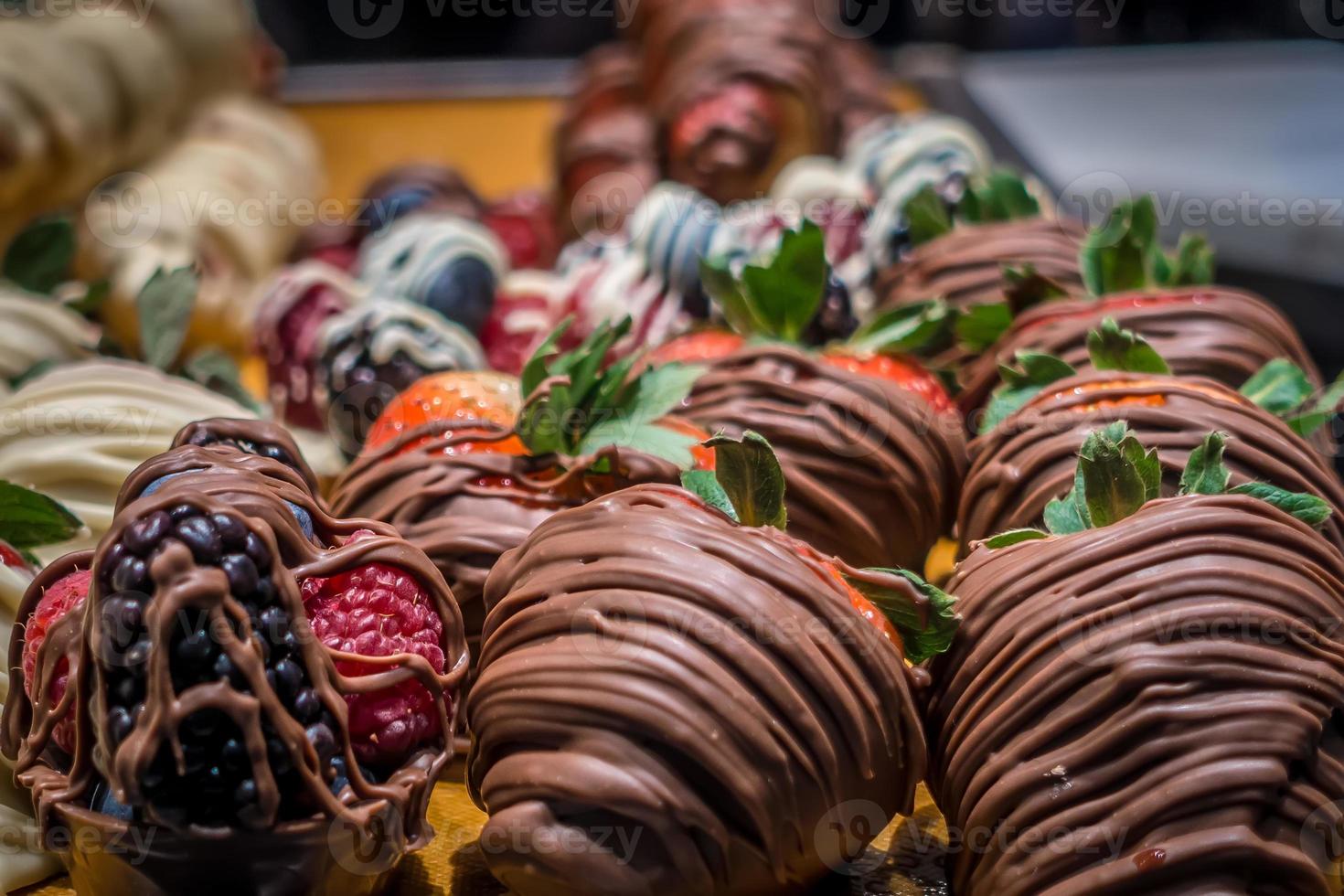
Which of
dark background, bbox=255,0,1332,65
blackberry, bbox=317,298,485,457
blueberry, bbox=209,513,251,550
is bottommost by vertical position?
dark background, bbox=255,0,1332,65

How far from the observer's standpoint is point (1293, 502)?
1.20 metres

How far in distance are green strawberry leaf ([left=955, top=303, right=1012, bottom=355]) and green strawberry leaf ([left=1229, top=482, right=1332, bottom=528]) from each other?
0.62m

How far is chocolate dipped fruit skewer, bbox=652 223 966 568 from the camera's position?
1.47 metres

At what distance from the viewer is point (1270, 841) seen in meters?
0.99

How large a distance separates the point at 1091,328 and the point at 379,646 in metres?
0.92

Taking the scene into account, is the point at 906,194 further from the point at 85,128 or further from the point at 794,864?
the point at 85,128

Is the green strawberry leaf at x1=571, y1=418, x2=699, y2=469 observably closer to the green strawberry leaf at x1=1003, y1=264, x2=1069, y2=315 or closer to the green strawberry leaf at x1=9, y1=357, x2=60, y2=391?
the green strawberry leaf at x1=1003, y1=264, x2=1069, y2=315

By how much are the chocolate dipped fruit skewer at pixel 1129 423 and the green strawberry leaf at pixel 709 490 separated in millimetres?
346

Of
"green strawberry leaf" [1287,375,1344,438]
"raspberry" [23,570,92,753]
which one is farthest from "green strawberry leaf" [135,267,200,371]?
"green strawberry leaf" [1287,375,1344,438]

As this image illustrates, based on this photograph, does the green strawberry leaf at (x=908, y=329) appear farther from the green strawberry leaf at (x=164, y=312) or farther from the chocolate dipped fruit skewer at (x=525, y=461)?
the green strawberry leaf at (x=164, y=312)

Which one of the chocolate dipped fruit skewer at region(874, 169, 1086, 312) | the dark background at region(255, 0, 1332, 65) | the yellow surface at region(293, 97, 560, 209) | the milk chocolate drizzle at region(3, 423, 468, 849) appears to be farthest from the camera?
the dark background at region(255, 0, 1332, 65)

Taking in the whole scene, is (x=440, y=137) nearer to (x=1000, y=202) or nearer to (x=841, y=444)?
(x=1000, y=202)

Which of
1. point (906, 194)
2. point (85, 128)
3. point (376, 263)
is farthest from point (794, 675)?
point (85, 128)

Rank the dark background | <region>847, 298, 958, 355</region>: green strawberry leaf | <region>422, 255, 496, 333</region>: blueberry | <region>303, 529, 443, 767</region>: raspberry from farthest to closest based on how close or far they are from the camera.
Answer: the dark background → <region>422, 255, 496, 333</region>: blueberry → <region>847, 298, 958, 355</region>: green strawberry leaf → <region>303, 529, 443, 767</region>: raspberry
